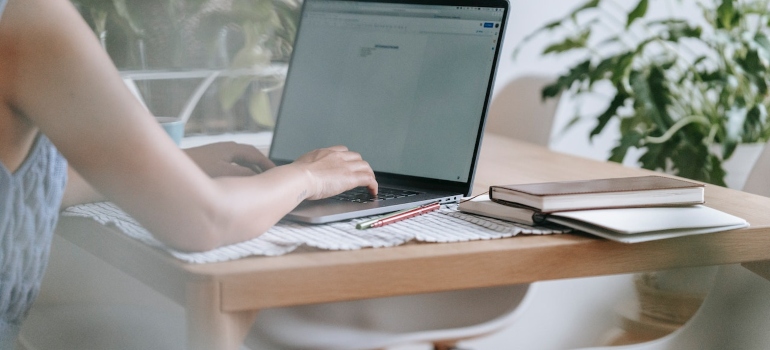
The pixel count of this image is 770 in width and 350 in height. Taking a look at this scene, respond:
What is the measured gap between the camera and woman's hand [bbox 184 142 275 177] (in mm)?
793

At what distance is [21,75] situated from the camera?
514 mm

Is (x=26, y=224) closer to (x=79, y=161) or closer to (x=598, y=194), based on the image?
(x=79, y=161)

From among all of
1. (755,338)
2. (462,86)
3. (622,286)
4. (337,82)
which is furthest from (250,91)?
(755,338)

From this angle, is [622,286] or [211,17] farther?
[622,286]

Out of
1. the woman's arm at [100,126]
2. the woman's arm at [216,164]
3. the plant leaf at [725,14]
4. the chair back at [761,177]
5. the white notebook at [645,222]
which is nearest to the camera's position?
the woman's arm at [100,126]

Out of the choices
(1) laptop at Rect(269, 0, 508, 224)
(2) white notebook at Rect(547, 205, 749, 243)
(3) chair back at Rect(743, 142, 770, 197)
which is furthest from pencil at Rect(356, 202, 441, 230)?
(3) chair back at Rect(743, 142, 770, 197)

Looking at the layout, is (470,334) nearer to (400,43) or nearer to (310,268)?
(400,43)

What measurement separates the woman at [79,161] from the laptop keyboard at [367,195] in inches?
5.2

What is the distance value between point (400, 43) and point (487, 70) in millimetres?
126

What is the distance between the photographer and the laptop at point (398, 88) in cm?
89

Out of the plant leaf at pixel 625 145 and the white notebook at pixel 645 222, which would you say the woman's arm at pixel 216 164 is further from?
the plant leaf at pixel 625 145

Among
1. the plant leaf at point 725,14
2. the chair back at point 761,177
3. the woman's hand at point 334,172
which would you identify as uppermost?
the plant leaf at point 725,14

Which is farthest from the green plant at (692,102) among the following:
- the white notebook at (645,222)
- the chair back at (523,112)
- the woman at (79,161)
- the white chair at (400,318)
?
the woman at (79,161)

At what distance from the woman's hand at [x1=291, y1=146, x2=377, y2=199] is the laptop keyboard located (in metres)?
0.01
